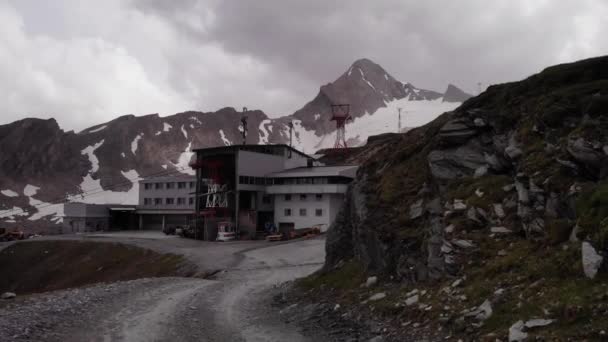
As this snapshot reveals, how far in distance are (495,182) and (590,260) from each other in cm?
814

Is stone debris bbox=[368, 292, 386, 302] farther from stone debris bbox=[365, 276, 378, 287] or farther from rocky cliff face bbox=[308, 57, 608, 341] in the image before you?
stone debris bbox=[365, 276, 378, 287]

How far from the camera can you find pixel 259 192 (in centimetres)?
8306

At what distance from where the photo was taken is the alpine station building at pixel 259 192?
254 ft

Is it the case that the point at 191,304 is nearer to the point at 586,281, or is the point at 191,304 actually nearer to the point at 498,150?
the point at 498,150

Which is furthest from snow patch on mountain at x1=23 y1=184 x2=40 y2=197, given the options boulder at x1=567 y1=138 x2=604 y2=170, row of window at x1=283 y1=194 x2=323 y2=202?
boulder at x1=567 y1=138 x2=604 y2=170

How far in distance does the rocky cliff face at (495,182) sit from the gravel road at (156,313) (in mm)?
5943

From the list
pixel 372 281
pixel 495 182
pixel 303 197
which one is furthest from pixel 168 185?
pixel 495 182

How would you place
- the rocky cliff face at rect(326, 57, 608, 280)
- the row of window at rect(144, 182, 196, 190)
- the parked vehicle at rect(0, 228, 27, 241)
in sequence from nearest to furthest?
the rocky cliff face at rect(326, 57, 608, 280)
the parked vehicle at rect(0, 228, 27, 241)
the row of window at rect(144, 182, 196, 190)

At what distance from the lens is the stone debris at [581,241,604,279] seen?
36.8 ft

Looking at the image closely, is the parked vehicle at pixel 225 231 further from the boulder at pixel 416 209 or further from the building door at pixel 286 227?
the boulder at pixel 416 209

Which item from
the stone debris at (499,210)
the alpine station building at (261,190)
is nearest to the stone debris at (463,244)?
the stone debris at (499,210)

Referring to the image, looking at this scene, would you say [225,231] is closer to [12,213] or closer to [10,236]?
[10,236]

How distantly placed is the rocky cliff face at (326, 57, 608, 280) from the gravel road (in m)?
5.94

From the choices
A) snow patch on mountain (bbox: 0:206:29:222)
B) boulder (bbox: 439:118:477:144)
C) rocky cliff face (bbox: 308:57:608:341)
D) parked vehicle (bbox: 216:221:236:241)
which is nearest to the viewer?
rocky cliff face (bbox: 308:57:608:341)
